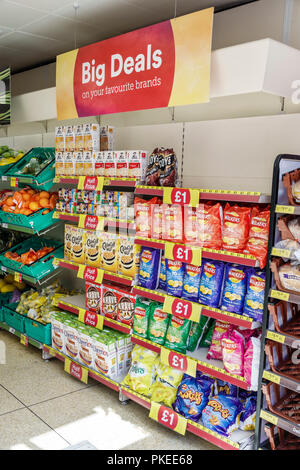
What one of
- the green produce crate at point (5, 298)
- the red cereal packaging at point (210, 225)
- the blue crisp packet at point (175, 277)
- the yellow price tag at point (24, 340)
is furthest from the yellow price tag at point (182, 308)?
the green produce crate at point (5, 298)

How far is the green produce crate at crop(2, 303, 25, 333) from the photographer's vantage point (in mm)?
4703

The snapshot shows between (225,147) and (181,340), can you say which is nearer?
(181,340)

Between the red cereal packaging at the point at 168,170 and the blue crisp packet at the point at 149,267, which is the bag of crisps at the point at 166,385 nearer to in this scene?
the blue crisp packet at the point at 149,267

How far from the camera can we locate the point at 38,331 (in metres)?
4.41

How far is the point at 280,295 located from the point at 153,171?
4.54ft

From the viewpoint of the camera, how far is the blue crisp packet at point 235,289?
109 inches

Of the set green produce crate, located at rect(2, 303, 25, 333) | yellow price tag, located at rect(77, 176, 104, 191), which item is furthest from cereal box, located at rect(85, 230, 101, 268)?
green produce crate, located at rect(2, 303, 25, 333)

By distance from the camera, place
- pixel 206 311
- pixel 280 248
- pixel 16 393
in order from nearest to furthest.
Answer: pixel 280 248 → pixel 206 311 → pixel 16 393

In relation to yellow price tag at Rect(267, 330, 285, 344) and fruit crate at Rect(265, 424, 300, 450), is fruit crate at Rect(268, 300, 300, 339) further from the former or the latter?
fruit crate at Rect(265, 424, 300, 450)
